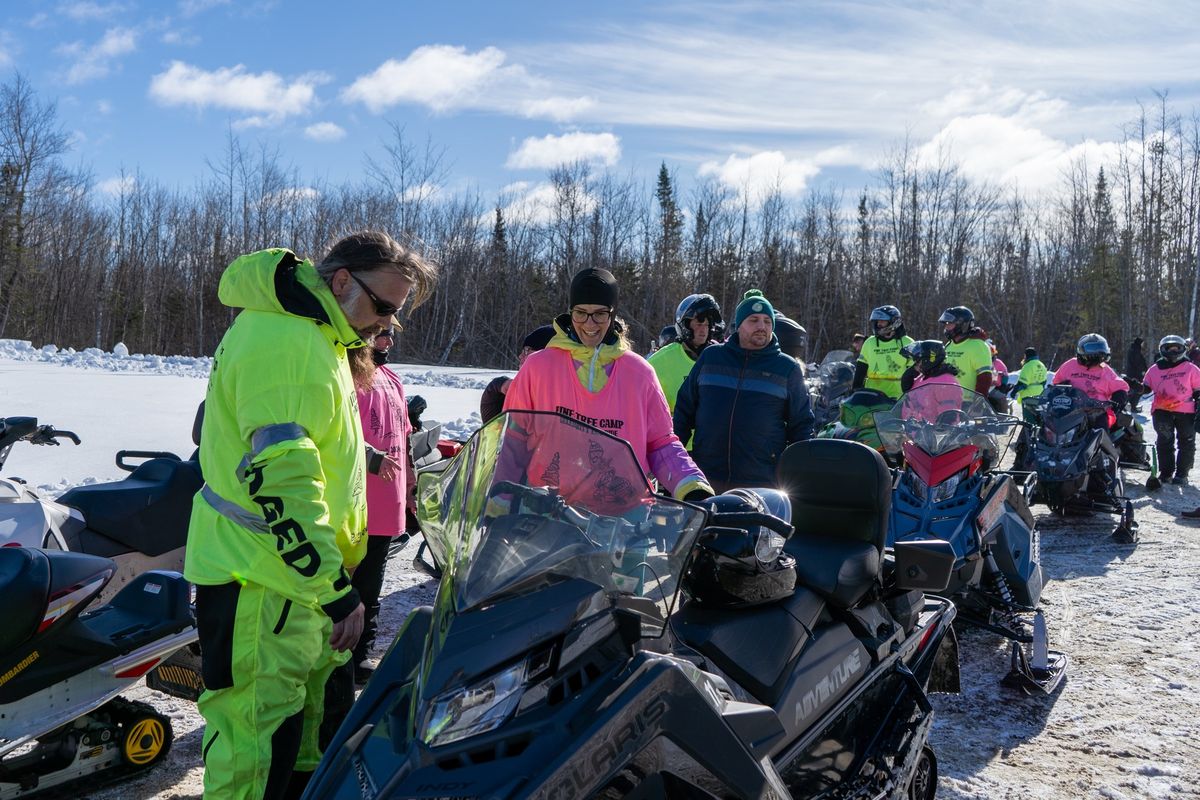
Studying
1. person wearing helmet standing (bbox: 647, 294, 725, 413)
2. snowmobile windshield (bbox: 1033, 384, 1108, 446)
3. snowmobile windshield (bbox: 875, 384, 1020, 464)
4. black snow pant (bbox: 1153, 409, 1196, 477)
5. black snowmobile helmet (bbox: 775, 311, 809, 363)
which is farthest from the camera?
black snow pant (bbox: 1153, 409, 1196, 477)

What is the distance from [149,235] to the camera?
4328 centimetres

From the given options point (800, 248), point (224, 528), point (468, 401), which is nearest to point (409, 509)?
point (224, 528)

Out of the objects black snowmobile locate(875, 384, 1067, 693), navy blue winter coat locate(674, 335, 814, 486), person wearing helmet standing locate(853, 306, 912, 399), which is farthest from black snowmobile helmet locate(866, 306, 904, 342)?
navy blue winter coat locate(674, 335, 814, 486)

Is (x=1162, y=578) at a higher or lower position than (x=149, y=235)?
lower

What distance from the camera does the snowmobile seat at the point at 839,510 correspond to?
2.88m

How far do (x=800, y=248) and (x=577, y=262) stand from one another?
39.0ft

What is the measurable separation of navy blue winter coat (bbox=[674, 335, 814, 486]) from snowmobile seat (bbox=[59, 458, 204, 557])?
8.25 ft

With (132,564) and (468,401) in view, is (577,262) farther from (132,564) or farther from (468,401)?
(132,564)

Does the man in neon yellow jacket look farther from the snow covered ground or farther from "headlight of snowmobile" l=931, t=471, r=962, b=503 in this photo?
"headlight of snowmobile" l=931, t=471, r=962, b=503

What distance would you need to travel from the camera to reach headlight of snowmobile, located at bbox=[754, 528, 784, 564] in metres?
2.35

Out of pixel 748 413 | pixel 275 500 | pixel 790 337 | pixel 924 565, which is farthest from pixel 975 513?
pixel 275 500

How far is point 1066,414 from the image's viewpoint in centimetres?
852

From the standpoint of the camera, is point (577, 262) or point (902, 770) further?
point (577, 262)

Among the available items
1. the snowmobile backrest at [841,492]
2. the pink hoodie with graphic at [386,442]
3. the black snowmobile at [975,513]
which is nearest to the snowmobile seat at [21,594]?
the pink hoodie with graphic at [386,442]
